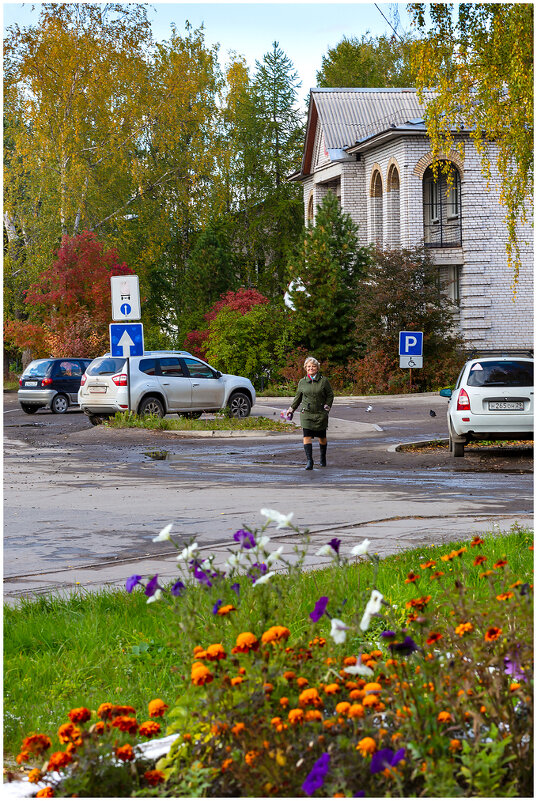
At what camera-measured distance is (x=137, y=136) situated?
1802 inches

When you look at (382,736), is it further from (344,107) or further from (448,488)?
(344,107)

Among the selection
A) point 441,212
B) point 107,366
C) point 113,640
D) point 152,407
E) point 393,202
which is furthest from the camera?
point 393,202

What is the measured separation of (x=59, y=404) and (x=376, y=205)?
1642 centimetres

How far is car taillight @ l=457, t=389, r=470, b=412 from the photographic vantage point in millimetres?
17891

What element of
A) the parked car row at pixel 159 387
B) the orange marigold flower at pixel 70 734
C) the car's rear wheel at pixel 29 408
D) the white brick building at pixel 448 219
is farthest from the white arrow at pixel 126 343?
the orange marigold flower at pixel 70 734

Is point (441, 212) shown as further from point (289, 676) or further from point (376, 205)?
point (289, 676)

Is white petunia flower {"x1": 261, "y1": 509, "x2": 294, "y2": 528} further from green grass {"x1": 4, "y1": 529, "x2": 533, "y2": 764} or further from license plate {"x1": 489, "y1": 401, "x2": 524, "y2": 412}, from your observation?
license plate {"x1": 489, "y1": 401, "x2": 524, "y2": 412}

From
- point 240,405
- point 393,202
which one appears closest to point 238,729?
point 240,405

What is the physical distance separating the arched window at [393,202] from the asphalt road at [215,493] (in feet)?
59.1

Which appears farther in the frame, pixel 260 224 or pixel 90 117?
pixel 260 224

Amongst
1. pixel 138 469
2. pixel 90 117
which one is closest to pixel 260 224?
pixel 90 117

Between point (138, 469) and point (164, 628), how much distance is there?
11.6 m

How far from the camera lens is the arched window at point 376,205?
1688 inches

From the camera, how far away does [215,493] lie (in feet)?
43.4
